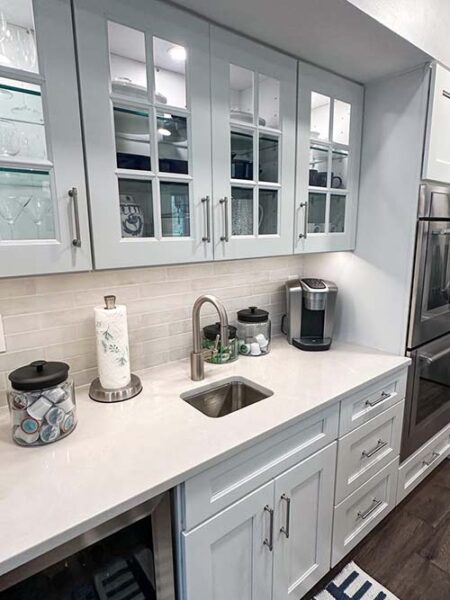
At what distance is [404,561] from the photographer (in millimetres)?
1590

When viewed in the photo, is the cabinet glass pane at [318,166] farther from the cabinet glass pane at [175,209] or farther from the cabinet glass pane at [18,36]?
the cabinet glass pane at [18,36]

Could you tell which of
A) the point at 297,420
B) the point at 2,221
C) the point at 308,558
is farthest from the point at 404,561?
the point at 2,221

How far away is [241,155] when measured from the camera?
131cm

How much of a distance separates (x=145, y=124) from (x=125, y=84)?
0.11m

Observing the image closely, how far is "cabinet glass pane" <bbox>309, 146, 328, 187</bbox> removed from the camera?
1.54 metres

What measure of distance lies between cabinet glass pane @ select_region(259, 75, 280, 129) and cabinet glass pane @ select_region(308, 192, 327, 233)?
36 cm

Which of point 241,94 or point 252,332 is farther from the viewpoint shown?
point 252,332

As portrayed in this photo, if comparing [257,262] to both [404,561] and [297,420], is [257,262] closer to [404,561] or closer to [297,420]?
[297,420]

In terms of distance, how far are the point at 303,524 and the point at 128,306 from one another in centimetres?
105

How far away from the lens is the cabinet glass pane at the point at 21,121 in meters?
0.87

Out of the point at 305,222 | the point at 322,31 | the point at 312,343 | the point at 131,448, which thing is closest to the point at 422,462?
the point at 312,343

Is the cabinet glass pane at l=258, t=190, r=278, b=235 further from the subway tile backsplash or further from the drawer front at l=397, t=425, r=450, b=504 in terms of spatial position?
the drawer front at l=397, t=425, r=450, b=504

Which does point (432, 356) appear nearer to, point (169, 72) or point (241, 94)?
point (241, 94)

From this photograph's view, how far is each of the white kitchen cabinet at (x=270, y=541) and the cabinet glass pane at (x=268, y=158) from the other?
1.06 m
